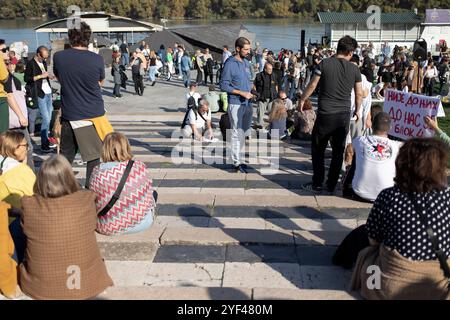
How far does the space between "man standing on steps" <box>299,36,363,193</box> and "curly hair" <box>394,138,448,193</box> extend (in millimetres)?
2419

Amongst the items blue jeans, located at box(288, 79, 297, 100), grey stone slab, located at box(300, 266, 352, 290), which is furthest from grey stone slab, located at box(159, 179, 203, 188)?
blue jeans, located at box(288, 79, 297, 100)

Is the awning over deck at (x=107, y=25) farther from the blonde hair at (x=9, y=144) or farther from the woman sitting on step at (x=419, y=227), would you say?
the woman sitting on step at (x=419, y=227)

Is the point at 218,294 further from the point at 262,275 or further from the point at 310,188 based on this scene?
the point at 310,188

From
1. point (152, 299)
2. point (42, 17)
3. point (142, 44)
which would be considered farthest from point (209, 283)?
point (42, 17)

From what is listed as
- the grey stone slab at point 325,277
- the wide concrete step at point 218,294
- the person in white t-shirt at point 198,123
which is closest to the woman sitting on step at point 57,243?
the wide concrete step at point 218,294

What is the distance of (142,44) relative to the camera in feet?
85.8

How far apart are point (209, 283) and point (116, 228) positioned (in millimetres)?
1048

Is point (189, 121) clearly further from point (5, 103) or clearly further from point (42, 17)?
point (42, 17)

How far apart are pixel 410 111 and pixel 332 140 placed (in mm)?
1968

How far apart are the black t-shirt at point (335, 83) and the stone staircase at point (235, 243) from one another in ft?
3.28

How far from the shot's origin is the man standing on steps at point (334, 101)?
5.10 m

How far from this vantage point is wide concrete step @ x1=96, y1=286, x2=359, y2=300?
292cm

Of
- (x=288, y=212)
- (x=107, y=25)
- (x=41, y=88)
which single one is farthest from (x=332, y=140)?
(x=107, y=25)

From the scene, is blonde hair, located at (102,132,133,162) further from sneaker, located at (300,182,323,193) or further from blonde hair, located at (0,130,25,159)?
sneaker, located at (300,182,323,193)
